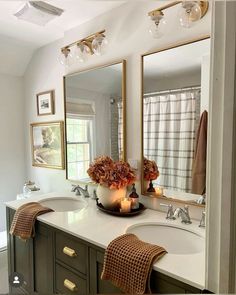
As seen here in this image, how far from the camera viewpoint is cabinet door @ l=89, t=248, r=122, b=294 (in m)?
1.12

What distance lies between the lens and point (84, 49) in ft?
6.15

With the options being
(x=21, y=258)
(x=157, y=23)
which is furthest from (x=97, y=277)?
(x=157, y=23)

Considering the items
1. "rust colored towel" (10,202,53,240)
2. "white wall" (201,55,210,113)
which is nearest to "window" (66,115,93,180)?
"rust colored towel" (10,202,53,240)

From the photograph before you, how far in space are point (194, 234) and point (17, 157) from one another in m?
2.27

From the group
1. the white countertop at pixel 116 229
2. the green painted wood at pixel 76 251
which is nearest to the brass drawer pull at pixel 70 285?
the green painted wood at pixel 76 251

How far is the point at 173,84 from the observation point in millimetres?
1494

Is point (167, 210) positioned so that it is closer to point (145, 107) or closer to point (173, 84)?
point (145, 107)

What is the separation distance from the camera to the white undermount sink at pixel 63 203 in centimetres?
193

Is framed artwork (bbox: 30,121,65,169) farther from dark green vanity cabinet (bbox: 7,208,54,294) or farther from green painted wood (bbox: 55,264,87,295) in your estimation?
green painted wood (bbox: 55,264,87,295)

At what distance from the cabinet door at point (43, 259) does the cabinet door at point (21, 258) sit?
6 cm

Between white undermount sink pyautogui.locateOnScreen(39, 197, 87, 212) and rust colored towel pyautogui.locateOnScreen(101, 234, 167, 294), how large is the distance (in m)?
0.92

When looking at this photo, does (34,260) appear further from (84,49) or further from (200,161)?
(84,49)

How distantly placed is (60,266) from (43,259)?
0.20 metres

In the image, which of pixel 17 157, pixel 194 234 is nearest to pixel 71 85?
pixel 17 157
